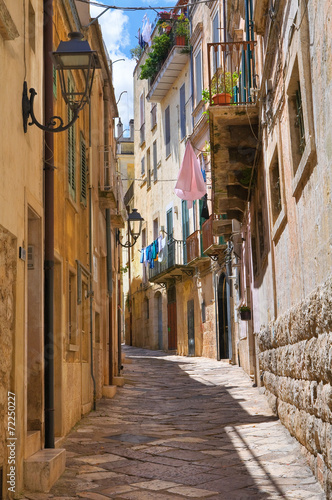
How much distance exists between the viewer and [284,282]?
28.2ft

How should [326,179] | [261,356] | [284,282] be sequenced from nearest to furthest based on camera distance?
[326,179] < [284,282] < [261,356]

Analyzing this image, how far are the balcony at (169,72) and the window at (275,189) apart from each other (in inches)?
665

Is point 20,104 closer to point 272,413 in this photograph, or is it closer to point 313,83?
point 313,83

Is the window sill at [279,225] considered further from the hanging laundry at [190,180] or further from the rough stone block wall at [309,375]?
the hanging laundry at [190,180]

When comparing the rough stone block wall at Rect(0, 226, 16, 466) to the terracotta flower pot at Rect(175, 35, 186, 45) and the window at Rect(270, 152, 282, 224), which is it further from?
the terracotta flower pot at Rect(175, 35, 186, 45)

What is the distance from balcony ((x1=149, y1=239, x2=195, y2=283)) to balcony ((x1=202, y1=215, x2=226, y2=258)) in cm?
341

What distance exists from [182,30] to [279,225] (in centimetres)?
1916

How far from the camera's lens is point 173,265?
25938 millimetres

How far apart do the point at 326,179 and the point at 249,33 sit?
8.67 m

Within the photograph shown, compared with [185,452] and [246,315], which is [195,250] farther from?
[185,452]

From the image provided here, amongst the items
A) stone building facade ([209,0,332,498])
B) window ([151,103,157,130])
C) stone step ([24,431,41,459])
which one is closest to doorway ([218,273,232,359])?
stone building facade ([209,0,332,498])

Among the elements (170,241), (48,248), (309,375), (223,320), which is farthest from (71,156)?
(170,241)

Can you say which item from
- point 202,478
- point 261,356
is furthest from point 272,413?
point 202,478

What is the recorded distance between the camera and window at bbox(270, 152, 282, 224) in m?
9.77
